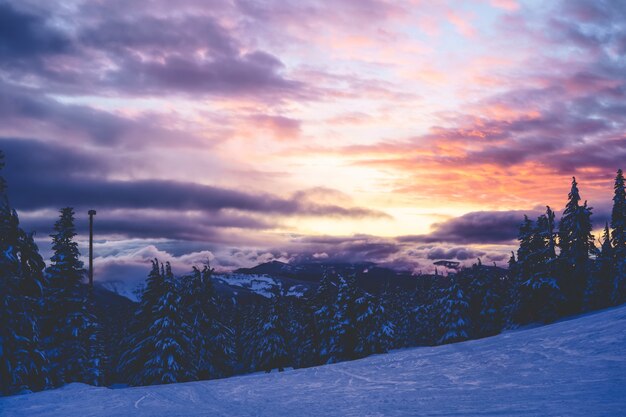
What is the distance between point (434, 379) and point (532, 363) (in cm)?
258

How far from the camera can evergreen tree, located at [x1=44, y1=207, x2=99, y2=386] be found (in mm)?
30172

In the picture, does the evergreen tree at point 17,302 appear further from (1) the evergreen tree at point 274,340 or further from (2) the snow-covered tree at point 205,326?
(1) the evergreen tree at point 274,340

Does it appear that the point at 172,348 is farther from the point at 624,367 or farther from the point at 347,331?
the point at 624,367

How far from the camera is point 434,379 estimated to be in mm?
12172

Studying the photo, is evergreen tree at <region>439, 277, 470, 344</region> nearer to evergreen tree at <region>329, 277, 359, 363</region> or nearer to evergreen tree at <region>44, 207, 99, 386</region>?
evergreen tree at <region>329, 277, 359, 363</region>

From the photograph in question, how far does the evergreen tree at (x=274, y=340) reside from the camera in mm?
48953

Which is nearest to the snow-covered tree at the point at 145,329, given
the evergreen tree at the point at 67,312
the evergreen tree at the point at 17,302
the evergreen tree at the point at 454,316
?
the evergreen tree at the point at 67,312

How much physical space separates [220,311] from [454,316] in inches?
1014

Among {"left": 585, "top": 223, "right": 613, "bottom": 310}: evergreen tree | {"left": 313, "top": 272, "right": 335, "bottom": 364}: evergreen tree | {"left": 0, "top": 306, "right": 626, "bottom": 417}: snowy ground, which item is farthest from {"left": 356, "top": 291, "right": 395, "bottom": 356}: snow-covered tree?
{"left": 0, "top": 306, "right": 626, "bottom": 417}: snowy ground

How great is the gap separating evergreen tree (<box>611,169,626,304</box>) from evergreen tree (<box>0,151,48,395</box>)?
169 feet

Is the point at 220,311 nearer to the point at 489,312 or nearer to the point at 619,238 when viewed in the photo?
the point at 489,312

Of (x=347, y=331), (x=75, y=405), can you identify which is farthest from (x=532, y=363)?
(x=347, y=331)

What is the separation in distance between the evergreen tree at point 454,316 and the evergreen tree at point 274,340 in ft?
58.0

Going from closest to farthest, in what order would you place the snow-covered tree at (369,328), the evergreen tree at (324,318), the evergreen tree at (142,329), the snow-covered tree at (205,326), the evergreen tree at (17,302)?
the evergreen tree at (17,302) → the evergreen tree at (142,329) → the snow-covered tree at (205,326) → the snow-covered tree at (369,328) → the evergreen tree at (324,318)
